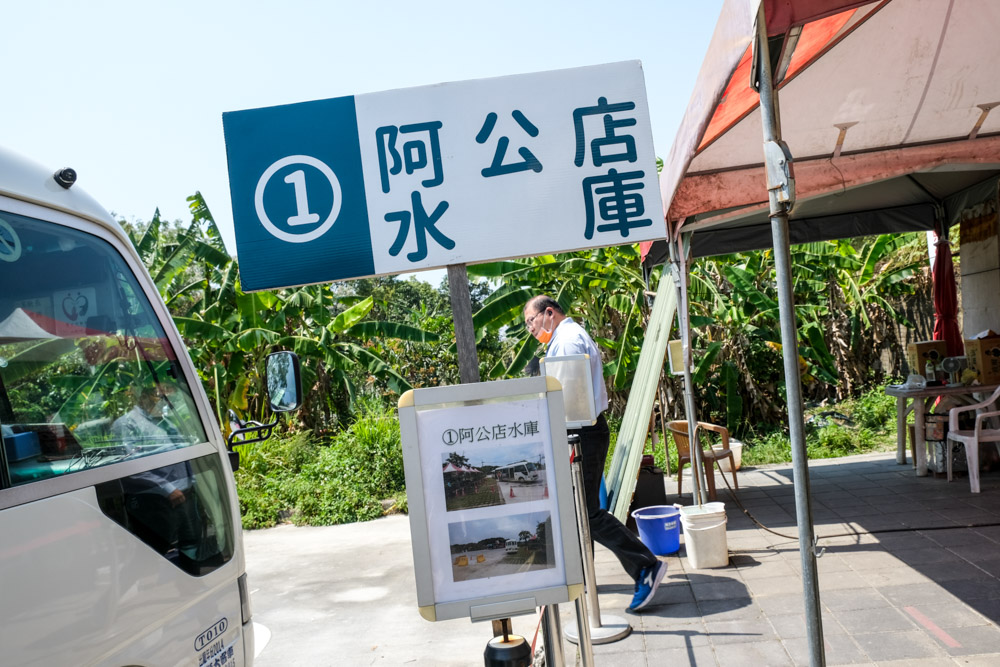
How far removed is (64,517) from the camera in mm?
1970

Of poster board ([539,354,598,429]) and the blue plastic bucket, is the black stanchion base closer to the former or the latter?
poster board ([539,354,598,429])

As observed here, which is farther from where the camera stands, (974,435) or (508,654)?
(974,435)

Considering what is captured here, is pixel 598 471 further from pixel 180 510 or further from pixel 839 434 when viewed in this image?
pixel 839 434

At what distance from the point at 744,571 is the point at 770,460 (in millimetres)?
4939

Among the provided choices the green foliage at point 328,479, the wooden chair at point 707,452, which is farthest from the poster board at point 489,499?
the green foliage at point 328,479

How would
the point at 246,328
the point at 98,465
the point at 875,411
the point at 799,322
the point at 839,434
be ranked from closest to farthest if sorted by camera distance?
the point at 98,465 < the point at 839,434 < the point at 875,411 < the point at 246,328 < the point at 799,322

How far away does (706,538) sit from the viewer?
548 cm

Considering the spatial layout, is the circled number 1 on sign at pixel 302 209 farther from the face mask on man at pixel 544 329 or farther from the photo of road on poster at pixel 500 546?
the face mask on man at pixel 544 329

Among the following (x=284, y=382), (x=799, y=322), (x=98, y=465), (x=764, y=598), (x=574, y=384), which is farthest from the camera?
(x=799, y=322)

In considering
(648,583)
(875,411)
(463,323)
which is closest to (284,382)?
(463,323)

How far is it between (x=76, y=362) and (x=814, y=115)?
4804 mm

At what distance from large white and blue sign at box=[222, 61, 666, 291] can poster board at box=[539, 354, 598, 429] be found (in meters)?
0.79

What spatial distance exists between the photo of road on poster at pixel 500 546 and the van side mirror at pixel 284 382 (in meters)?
1.04

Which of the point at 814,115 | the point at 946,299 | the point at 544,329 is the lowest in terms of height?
the point at 946,299
